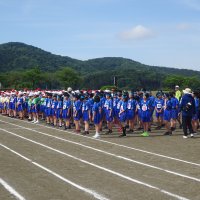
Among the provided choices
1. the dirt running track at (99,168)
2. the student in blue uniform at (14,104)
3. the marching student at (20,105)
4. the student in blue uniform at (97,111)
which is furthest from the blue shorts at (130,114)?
the student in blue uniform at (14,104)

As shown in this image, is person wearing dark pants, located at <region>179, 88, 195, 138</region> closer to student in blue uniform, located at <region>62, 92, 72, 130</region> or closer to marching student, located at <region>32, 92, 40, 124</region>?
student in blue uniform, located at <region>62, 92, 72, 130</region>

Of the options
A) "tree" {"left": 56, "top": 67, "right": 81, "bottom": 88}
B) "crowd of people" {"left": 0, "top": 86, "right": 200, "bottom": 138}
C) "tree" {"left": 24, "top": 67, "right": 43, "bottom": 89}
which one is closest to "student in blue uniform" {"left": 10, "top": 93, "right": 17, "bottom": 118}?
"crowd of people" {"left": 0, "top": 86, "right": 200, "bottom": 138}

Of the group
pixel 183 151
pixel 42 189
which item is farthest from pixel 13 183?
pixel 183 151

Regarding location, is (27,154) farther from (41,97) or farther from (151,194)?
(41,97)

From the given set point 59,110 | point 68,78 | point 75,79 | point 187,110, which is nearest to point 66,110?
point 59,110

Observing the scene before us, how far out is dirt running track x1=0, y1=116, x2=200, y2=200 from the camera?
26.5 ft

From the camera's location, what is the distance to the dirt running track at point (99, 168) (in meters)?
8.07

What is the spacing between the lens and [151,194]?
311 inches

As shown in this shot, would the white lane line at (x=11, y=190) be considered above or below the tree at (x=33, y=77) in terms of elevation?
below

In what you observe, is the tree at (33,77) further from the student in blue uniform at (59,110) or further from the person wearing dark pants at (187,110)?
the person wearing dark pants at (187,110)

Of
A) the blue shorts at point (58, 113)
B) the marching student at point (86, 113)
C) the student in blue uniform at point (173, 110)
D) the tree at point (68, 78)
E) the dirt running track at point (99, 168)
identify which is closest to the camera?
the dirt running track at point (99, 168)

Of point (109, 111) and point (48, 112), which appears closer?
point (109, 111)

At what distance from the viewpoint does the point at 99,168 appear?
10.7 meters

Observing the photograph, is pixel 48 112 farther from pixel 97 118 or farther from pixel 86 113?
pixel 97 118
